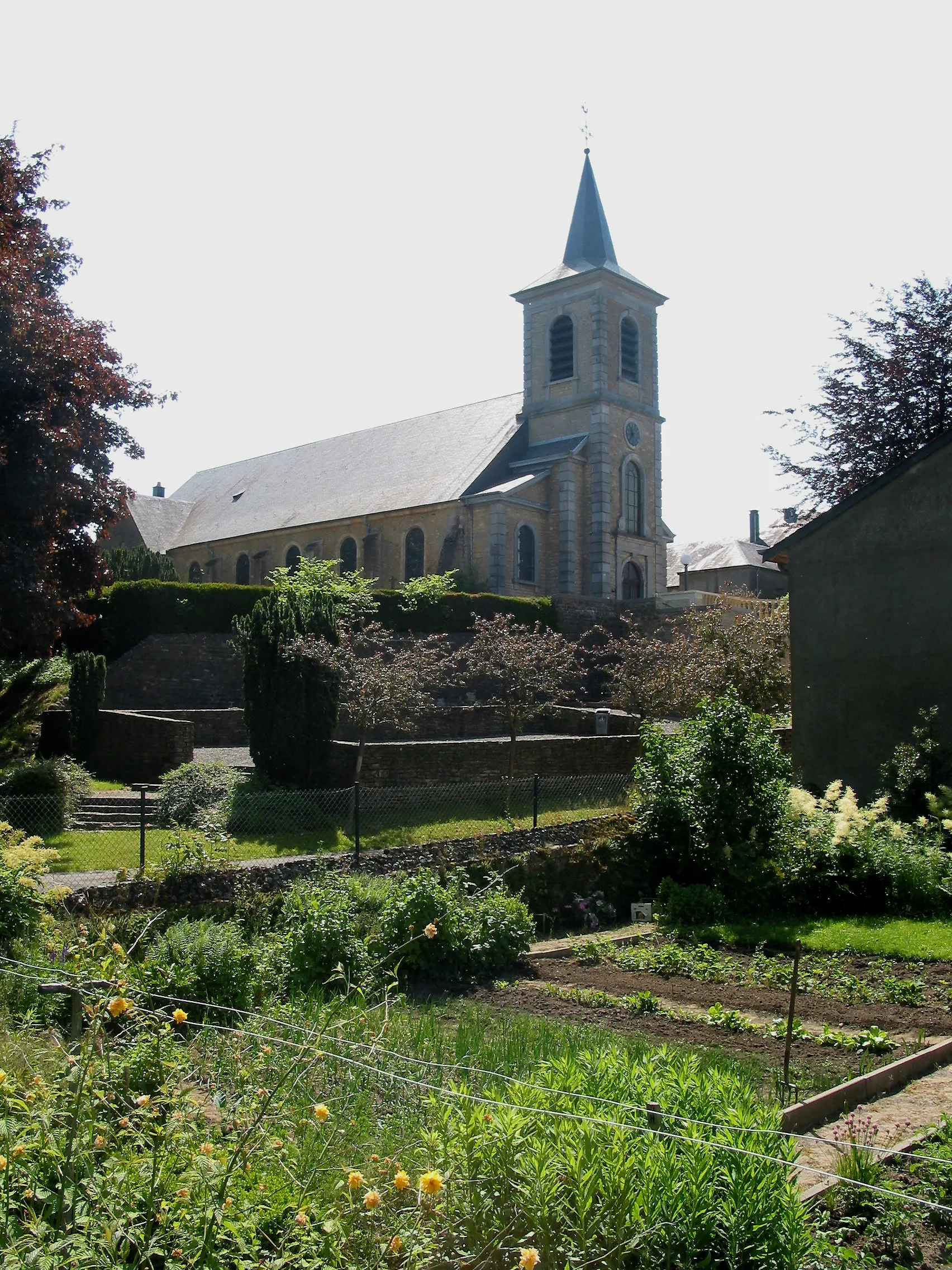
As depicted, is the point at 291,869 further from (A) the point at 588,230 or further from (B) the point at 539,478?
(A) the point at 588,230

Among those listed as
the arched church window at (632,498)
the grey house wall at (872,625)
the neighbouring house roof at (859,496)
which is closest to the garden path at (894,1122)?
the grey house wall at (872,625)

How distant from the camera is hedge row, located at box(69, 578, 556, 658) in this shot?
90.5ft

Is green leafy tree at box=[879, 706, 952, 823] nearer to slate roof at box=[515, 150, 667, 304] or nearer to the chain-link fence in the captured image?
the chain-link fence

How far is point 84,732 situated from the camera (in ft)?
70.1

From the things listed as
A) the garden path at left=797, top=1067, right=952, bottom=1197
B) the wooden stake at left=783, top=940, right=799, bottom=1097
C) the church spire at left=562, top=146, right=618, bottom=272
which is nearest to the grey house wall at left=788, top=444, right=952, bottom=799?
the garden path at left=797, top=1067, right=952, bottom=1197

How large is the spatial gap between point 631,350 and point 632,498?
19.7ft

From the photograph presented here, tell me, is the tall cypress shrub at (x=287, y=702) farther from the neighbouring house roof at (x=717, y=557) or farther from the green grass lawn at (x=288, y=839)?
the neighbouring house roof at (x=717, y=557)

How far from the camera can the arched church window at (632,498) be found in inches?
1591

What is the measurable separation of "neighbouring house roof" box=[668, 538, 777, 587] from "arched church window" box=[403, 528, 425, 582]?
583 inches

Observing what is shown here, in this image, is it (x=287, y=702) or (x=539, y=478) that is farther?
(x=539, y=478)

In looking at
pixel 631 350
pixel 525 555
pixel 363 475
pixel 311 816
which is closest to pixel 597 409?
pixel 631 350

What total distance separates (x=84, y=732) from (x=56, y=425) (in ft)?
25.9

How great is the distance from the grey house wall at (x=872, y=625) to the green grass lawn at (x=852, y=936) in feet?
16.3

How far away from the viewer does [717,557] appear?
5238 centimetres
